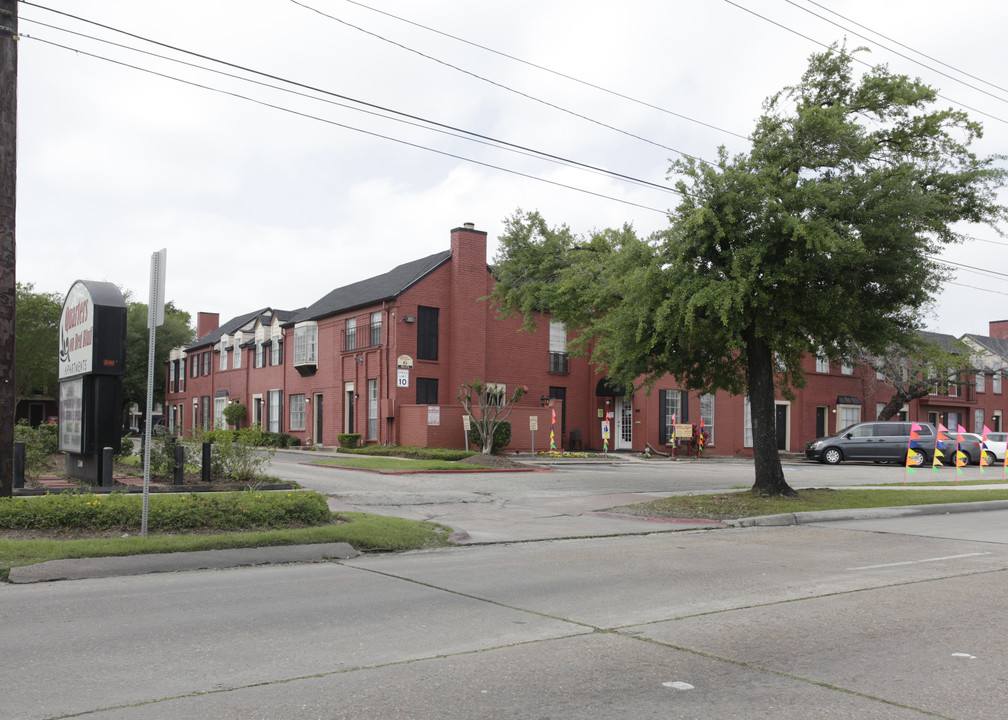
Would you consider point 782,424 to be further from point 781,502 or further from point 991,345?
point 781,502

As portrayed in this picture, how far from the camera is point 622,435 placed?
39.3 meters

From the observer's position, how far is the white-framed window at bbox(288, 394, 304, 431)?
1610 inches

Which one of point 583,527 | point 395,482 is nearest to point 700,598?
point 583,527

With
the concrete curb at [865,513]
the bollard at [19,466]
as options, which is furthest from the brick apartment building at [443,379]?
the bollard at [19,466]

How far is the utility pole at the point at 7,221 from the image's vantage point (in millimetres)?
10969

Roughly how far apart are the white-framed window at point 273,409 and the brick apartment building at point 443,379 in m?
0.08

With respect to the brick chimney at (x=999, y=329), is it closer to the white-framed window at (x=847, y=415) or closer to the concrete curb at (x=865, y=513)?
the white-framed window at (x=847, y=415)

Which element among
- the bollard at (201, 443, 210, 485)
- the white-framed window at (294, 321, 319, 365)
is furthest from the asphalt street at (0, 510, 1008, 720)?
the white-framed window at (294, 321, 319, 365)

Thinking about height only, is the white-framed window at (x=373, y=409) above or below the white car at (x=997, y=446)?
above

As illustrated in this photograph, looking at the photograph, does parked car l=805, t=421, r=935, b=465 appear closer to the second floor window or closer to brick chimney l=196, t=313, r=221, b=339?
the second floor window

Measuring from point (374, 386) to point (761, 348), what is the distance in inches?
847

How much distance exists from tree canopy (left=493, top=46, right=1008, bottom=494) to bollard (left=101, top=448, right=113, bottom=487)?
9.32 metres

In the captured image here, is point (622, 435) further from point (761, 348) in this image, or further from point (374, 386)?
point (761, 348)

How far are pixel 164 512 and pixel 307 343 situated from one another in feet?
100.0
